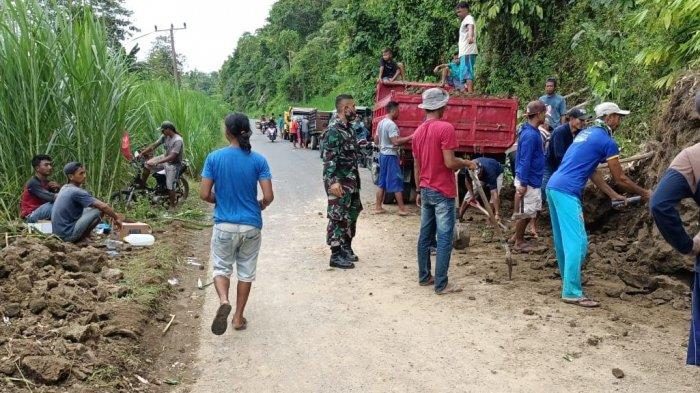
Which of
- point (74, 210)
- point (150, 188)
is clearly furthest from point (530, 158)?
point (150, 188)

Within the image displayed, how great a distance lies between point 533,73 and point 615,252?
8302mm

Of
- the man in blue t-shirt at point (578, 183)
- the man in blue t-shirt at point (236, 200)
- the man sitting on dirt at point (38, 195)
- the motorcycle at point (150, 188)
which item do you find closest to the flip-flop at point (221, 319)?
the man in blue t-shirt at point (236, 200)

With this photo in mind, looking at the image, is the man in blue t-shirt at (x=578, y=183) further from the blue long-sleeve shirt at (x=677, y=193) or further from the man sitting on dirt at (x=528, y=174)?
the blue long-sleeve shirt at (x=677, y=193)

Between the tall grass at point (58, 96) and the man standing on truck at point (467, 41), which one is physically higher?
the man standing on truck at point (467, 41)

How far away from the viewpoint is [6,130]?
678 cm

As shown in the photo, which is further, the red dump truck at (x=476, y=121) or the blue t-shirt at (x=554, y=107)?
the blue t-shirt at (x=554, y=107)

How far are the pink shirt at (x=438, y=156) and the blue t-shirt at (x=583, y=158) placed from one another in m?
0.87

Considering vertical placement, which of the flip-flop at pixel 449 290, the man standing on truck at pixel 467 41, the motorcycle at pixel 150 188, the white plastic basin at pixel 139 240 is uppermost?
the man standing on truck at pixel 467 41

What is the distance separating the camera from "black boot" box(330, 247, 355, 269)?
6.15m

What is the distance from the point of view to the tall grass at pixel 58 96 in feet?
22.2

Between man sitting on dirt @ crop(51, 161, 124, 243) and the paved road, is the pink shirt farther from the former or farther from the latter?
man sitting on dirt @ crop(51, 161, 124, 243)

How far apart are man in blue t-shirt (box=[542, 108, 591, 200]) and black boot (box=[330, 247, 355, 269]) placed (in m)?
2.17

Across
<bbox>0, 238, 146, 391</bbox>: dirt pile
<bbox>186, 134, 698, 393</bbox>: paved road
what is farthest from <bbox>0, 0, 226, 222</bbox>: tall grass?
<bbox>186, 134, 698, 393</bbox>: paved road

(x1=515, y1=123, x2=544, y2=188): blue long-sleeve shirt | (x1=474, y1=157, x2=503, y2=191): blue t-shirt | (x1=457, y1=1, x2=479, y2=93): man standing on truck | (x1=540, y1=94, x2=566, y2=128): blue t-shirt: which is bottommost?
(x1=474, y1=157, x2=503, y2=191): blue t-shirt
